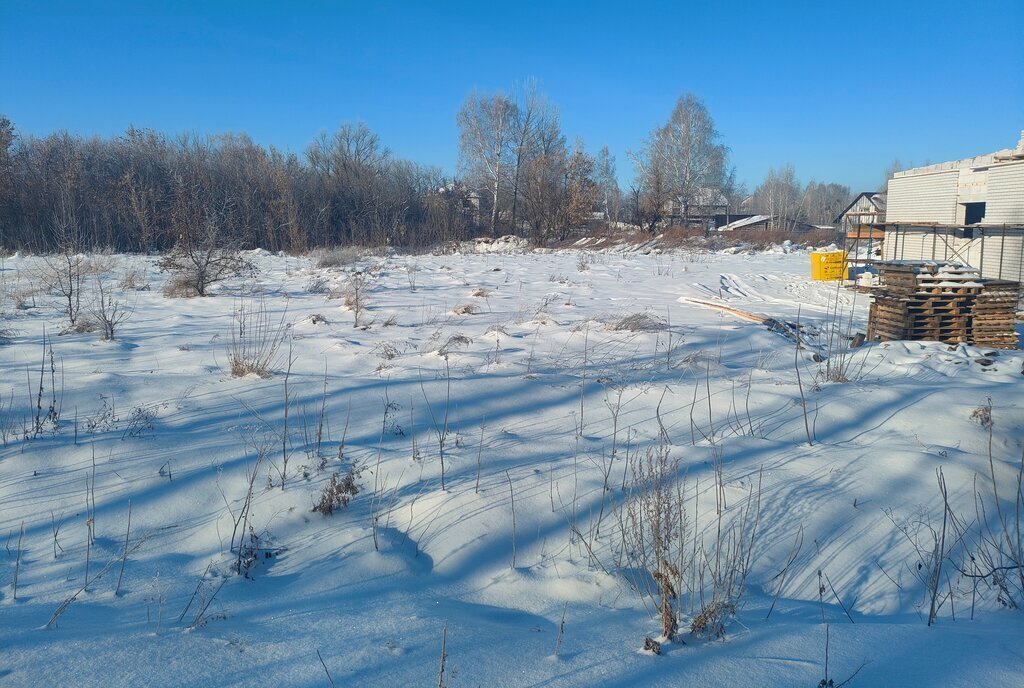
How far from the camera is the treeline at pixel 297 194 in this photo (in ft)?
69.1

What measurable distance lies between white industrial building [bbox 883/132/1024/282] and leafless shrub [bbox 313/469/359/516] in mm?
17016

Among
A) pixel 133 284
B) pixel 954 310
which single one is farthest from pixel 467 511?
pixel 133 284

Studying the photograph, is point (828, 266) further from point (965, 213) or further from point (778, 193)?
point (778, 193)

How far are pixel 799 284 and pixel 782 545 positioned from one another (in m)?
14.4

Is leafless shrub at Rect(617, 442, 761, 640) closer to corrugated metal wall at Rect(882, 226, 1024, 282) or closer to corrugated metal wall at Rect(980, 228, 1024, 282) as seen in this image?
corrugated metal wall at Rect(882, 226, 1024, 282)

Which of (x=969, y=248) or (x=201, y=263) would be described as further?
(x=969, y=248)

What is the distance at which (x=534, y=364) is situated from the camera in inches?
230

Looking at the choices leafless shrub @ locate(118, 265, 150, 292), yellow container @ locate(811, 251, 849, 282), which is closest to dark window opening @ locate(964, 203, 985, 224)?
yellow container @ locate(811, 251, 849, 282)

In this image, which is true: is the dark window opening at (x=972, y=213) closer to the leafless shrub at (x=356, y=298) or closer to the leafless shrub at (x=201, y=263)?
the leafless shrub at (x=356, y=298)

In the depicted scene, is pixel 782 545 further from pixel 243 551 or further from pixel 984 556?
pixel 243 551

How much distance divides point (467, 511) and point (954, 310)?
29.8 feet

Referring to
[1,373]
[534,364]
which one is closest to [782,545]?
[534,364]

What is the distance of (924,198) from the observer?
20.0 m

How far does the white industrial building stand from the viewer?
16281mm
